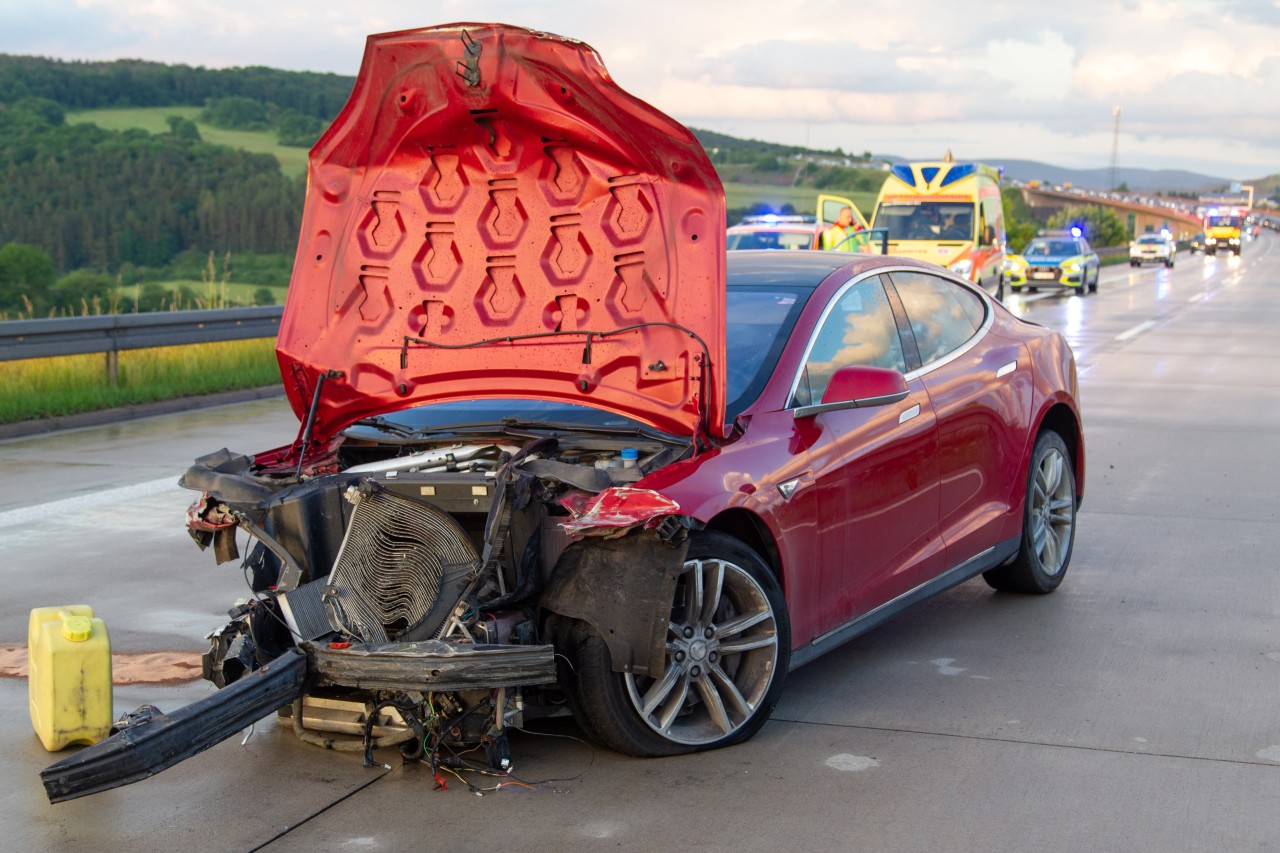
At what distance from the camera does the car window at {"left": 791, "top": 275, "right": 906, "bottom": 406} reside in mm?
5543

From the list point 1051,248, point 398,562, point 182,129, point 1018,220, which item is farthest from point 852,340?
point 1018,220

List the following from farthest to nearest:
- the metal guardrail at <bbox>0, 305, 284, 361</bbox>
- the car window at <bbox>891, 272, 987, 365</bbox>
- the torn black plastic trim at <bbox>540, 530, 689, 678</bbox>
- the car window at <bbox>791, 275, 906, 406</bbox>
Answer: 1. the metal guardrail at <bbox>0, 305, 284, 361</bbox>
2. the car window at <bbox>891, 272, 987, 365</bbox>
3. the car window at <bbox>791, 275, 906, 406</bbox>
4. the torn black plastic trim at <bbox>540, 530, 689, 678</bbox>

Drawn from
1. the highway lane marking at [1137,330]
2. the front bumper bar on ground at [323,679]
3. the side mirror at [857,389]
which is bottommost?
the highway lane marking at [1137,330]

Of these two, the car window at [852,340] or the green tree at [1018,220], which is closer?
the car window at [852,340]

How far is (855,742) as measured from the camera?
5.02 meters

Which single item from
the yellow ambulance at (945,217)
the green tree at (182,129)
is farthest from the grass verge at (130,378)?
the green tree at (182,129)

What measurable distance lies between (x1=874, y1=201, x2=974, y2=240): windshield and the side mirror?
78.4 ft

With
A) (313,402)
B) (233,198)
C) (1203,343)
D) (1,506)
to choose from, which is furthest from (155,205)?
(313,402)

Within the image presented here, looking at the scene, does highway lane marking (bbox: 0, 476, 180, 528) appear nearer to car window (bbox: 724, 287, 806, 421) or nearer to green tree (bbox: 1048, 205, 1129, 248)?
car window (bbox: 724, 287, 806, 421)

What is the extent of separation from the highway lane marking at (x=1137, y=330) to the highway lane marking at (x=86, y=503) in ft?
56.5

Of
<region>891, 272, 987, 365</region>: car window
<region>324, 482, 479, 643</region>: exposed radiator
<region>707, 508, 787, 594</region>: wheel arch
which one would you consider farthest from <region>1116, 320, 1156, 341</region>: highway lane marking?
<region>324, 482, 479, 643</region>: exposed radiator

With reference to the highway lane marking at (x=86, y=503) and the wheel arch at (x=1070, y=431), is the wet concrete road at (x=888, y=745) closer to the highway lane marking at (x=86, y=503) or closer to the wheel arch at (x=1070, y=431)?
the highway lane marking at (x=86, y=503)

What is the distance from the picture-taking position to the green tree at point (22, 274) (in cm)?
2858

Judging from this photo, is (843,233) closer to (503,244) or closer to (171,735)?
(503,244)
